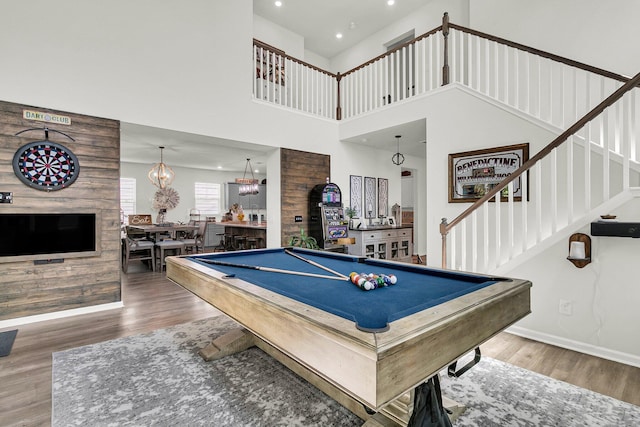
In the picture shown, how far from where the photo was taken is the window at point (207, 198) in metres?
10.5

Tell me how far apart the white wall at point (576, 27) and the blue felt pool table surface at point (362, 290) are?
13.9ft

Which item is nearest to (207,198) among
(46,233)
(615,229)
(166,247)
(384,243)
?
(166,247)

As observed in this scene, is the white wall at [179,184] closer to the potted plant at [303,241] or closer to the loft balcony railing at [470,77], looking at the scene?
the loft balcony railing at [470,77]

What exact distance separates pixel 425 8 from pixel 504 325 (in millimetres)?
6844

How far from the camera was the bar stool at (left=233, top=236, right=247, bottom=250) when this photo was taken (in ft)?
24.0

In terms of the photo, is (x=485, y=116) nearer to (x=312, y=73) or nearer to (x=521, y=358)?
(x=521, y=358)

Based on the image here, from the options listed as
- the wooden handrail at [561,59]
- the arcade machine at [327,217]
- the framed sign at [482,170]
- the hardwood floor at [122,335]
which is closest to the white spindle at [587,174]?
the wooden handrail at [561,59]

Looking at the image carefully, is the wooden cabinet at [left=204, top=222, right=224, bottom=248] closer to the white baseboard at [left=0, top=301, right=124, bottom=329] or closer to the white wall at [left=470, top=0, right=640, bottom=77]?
the white baseboard at [left=0, top=301, right=124, bottom=329]

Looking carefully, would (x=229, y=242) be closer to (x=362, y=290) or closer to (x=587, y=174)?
(x=362, y=290)

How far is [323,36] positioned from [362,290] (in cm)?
748

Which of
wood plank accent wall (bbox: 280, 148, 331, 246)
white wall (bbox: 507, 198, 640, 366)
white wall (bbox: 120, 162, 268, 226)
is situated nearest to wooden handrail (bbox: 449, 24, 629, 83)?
white wall (bbox: 507, 198, 640, 366)

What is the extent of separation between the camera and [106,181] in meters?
3.89

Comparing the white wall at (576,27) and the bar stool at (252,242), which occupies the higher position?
the white wall at (576,27)

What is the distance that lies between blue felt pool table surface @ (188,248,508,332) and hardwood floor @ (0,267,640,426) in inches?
51.1
